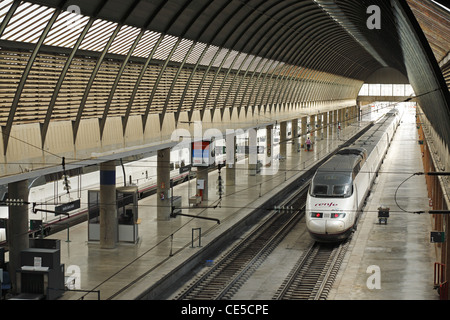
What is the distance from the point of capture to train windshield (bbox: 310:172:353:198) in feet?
90.3

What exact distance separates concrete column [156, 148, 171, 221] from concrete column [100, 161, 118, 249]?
573 cm

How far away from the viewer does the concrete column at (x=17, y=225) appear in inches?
834

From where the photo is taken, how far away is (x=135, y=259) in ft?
82.3

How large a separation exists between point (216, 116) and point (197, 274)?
18.2m

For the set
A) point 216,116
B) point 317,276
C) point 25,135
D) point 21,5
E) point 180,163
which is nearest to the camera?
point 21,5

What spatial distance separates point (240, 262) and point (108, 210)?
5967 mm

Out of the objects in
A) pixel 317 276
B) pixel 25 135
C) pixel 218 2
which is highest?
pixel 218 2

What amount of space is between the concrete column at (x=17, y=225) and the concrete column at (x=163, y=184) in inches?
479

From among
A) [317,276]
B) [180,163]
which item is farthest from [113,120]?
[180,163]

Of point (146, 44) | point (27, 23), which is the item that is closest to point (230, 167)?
point (146, 44)

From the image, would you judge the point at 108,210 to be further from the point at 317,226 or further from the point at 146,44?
the point at 317,226

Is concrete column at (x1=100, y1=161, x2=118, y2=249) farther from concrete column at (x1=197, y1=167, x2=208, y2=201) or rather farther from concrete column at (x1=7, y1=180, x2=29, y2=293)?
concrete column at (x1=197, y1=167, x2=208, y2=201)

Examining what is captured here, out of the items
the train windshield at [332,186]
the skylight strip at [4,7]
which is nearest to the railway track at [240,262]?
the train windshield at [332,186]

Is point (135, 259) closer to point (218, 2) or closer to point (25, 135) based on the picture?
point (25, 135)
